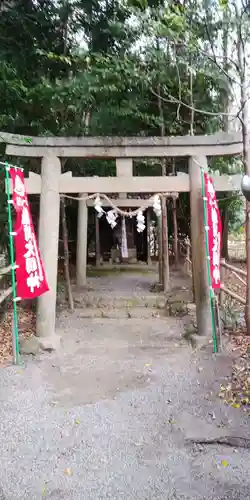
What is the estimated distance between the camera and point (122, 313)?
8.66 meters

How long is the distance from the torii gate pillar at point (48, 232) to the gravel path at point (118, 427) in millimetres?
493

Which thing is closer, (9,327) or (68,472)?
(68,472)

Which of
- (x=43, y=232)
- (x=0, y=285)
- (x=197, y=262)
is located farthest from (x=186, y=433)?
(x=0, y=285)

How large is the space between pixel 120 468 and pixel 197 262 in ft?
12.1

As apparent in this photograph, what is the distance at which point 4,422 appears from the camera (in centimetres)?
397

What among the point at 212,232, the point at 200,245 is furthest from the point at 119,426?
the point at 200,245

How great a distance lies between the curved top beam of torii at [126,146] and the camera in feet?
19.8

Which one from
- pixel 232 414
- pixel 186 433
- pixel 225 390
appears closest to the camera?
pixel 186 433

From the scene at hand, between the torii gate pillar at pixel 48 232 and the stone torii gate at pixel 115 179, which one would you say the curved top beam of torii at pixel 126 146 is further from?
the torii gate pillar at pixel 48 232

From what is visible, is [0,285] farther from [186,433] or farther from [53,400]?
[186,433]

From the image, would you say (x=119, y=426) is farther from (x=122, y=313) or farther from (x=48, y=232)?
(x=122, y=313)

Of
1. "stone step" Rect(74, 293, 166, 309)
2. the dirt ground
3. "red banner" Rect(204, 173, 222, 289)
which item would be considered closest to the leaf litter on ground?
the dirt ground

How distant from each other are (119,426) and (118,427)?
0.07 ft

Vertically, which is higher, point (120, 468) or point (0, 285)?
point (0, 285)
